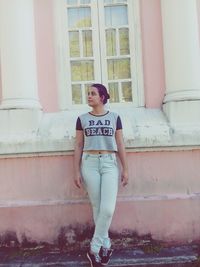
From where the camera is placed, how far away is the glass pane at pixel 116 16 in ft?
19.4

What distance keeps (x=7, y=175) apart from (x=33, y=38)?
180 centimetres

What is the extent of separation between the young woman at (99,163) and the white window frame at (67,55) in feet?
3.37

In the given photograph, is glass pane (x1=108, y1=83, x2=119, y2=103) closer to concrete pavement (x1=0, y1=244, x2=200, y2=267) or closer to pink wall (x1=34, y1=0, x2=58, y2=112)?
pink wall (x1=34, y1=0, x2=58, y2=112)

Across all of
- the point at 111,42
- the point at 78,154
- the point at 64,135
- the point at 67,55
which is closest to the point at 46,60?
the point at 67,55

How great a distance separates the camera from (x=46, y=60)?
Result: 19.0 ft

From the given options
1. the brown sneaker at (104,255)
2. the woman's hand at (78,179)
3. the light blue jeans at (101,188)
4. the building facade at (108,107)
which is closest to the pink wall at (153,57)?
the building facade at (108,107)

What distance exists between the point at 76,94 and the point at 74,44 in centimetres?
68

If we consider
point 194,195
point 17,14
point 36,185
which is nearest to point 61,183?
point 36,185

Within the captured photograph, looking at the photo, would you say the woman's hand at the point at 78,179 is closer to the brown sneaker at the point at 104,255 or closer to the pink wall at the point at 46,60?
the brown sneaker at the point at 104,255

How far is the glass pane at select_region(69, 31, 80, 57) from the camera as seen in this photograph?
5.89 metres

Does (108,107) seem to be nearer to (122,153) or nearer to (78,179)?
(122,153)

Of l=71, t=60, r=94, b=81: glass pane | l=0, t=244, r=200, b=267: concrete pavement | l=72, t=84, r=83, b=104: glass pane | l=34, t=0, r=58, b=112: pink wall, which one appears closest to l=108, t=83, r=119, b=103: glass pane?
l=71, t=60, r=94, b=81: glass pane

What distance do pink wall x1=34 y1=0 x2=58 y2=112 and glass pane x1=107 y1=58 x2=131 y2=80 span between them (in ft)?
2.51

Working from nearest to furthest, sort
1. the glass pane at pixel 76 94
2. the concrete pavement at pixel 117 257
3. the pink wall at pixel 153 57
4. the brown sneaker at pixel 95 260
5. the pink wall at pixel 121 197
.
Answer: the brown sneaker at pixel 95 260 → the concrete pavement at pixel 117 257 → the pink wall at pixel 121 197 → the pink wall at pixel 153 57 → the glass pane at pixel 76 94
